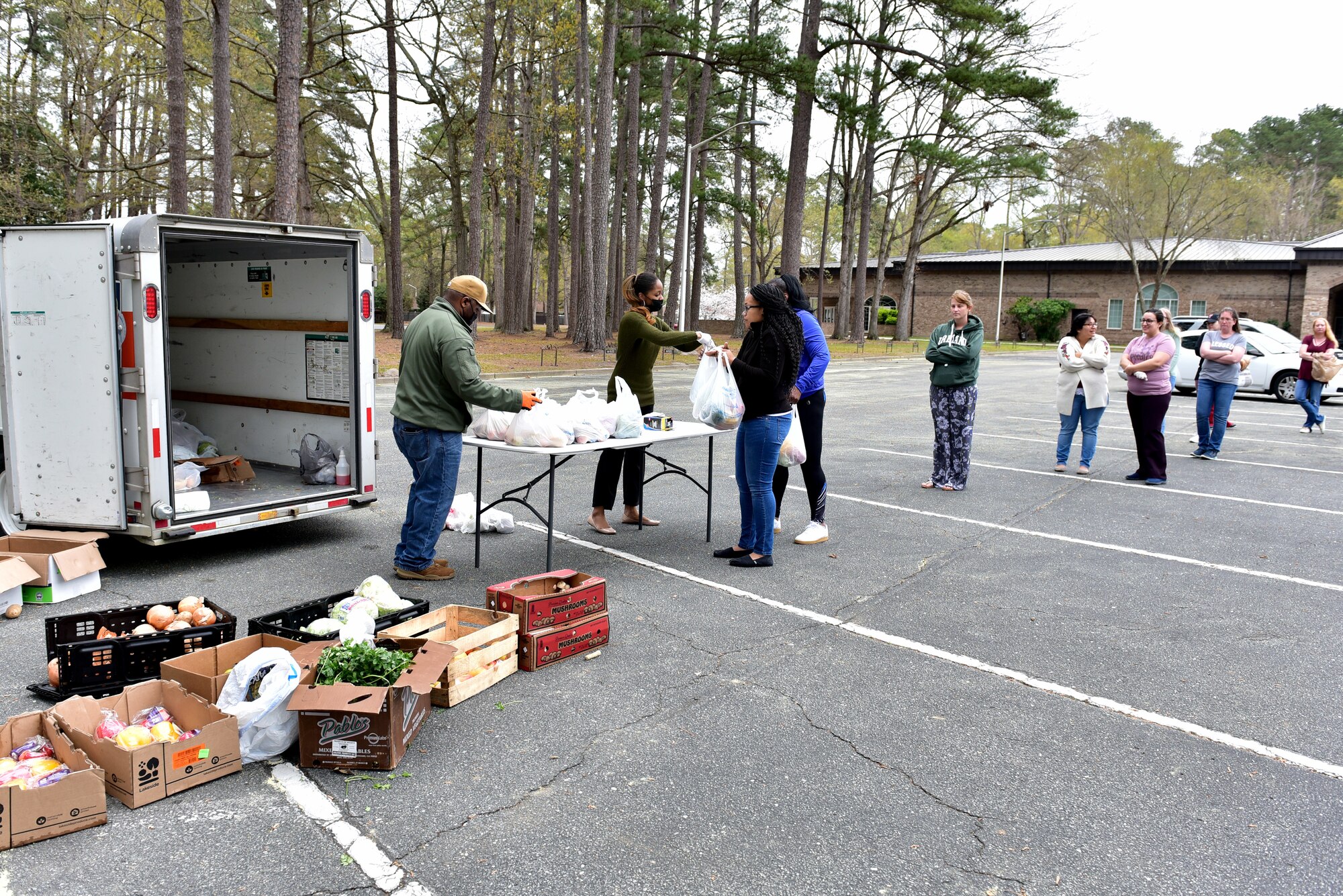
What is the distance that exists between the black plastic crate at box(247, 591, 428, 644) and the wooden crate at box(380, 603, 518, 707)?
78 millimetres

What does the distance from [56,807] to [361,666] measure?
3.59 ft

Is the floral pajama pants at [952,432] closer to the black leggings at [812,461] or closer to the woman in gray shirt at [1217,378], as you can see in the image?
the black leggings at [812,461]

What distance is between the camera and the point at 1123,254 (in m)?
56.1

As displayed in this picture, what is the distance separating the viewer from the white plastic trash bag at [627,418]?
6.62 meters

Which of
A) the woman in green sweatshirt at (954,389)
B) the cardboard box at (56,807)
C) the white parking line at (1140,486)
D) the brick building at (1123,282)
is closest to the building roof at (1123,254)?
the brick building at (1123,282)

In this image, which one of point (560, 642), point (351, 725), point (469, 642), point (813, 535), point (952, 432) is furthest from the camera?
point (952, 432)

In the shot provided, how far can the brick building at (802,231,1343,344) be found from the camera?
144 ft

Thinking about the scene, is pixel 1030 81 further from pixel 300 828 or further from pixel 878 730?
pixel 300 828

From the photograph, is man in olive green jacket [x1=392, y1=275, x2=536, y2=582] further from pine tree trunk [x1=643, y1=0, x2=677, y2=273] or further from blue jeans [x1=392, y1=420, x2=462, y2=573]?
pine tree trunk [x1=643, y1=0, x2=677, y2=273]

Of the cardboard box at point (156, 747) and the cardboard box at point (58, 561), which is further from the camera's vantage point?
the cardboard box at point (58, 561)

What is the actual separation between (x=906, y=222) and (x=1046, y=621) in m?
72.7

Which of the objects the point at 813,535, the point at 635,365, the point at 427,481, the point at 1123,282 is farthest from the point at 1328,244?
the point at 427,481

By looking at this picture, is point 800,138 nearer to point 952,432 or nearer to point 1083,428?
point 1083,428

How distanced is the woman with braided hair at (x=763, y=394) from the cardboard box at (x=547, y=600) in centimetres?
173
